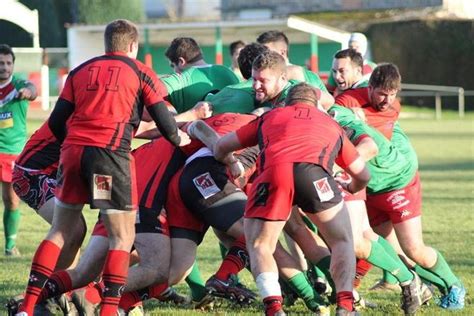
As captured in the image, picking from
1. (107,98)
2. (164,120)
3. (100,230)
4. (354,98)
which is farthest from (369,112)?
(107,98)

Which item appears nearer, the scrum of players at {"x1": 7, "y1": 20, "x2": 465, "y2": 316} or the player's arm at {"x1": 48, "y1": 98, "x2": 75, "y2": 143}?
the scrum of players at {"x1": 7, "y1": 20, "x2": 465, "y2": 316}

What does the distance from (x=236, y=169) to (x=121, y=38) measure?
3.55 feet

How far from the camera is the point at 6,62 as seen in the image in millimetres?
10492

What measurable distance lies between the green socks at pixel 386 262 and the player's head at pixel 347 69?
1.63 m

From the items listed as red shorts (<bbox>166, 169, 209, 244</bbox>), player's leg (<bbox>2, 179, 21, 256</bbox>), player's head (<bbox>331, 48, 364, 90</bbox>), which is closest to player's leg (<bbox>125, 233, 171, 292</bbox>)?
red shorts (<bbox>166, 169, 209, 244</bbox>)

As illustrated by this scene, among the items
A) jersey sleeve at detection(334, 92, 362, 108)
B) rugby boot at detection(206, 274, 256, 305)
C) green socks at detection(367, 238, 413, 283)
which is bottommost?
rugby boot at detection(206, 274, 256, 305)

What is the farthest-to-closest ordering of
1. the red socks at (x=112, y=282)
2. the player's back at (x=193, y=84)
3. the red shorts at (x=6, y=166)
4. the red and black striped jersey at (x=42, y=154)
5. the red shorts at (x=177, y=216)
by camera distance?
the red shorts at (x=6, y=166) → the player's back at (x=193, y=84) → the red and black striped jersey at (x=42, y=154) → the red shorts at (x=177, y=216) → the red socks at (x=112, y=282)

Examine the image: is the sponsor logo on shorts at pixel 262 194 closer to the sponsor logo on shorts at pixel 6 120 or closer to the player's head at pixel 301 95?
the player's head at pixel 301 95

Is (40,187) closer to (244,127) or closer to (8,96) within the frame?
(244,127)

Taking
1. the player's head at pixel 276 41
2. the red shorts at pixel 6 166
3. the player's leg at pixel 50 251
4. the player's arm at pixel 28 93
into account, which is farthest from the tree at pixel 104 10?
the player's leg at pixel 50 251

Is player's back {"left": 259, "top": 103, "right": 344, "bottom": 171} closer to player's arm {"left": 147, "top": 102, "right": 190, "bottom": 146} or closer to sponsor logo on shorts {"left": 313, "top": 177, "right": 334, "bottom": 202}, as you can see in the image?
sponsor logo on shorts {"left": 313, "top": 177, "right": 334, "bottom": 202}

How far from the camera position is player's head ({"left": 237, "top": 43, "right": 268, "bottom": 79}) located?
7.66 m

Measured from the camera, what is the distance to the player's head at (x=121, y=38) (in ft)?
21.6

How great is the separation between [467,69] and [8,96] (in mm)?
34547
